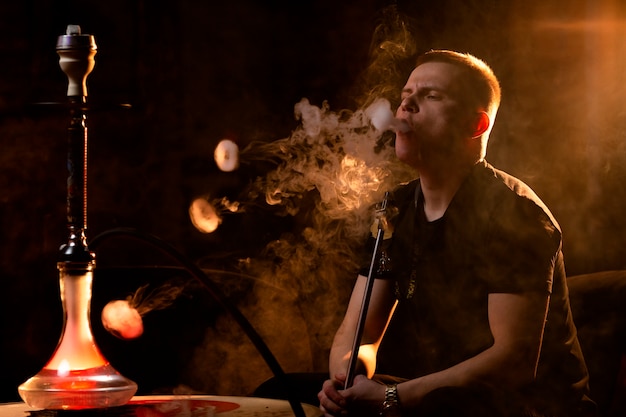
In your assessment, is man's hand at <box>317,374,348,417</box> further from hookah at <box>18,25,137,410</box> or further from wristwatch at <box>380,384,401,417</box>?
hookah at <box>18,25,137,410</box>

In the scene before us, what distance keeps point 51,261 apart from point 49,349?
1.01 feet

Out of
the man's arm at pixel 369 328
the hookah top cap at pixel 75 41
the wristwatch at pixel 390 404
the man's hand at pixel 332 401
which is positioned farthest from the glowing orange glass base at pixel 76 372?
the man's arm at pixel 369 328

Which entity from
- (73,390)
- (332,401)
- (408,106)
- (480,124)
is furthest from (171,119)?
(73,390)

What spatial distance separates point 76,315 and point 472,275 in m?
1.05

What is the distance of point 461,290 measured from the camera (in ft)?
7.88

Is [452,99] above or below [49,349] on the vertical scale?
above

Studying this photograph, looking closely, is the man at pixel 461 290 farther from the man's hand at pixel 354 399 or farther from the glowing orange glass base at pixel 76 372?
the glowing orange glass base at pixel 76 372

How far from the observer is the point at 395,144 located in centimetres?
255

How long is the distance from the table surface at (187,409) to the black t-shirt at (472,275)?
52cm

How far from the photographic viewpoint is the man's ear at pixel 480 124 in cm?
241

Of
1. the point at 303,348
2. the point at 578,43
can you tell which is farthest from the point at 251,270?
the point at 578,43

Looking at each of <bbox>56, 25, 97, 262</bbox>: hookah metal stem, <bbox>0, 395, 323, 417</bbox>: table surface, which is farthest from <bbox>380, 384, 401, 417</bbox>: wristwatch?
<bbox>56, 25, 97, 262</bbox>: hookah metal stem

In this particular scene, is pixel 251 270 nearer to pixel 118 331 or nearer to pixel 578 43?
pixel 118 331

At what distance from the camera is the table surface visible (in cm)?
189
